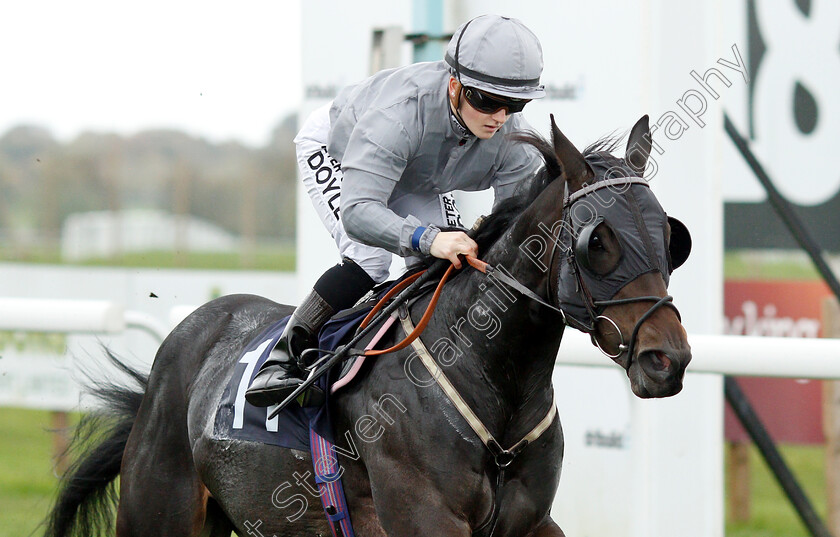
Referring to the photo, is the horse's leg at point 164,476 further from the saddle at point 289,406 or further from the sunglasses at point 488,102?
the sunglasses at point 488,102

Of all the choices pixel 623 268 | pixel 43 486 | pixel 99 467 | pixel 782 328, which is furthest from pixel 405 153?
pixel 43 486

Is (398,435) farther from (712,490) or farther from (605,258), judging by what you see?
(712,490)

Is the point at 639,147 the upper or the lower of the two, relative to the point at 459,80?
lower

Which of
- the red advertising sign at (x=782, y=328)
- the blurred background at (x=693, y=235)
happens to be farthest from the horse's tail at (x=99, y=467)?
the red advertising sign at (x=782, y=328)

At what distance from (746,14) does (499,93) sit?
305 centimetres

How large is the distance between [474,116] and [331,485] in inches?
42.0

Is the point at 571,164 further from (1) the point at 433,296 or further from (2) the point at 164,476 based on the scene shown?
(2) the point at 164,476

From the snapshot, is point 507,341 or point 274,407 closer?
point 507,341

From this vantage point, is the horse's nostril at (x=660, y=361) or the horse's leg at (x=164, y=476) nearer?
the horse's nostril at (x=660, y=361)

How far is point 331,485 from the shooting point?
289 centimetres

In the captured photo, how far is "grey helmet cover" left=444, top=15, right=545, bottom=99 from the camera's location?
2.65 m

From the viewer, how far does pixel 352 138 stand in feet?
9.23

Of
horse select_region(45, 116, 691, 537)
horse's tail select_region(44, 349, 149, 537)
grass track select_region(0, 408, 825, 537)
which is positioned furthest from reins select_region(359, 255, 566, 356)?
grass track select_region(0, 408, 825, 537)

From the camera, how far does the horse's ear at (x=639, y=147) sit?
2570 millimetres
